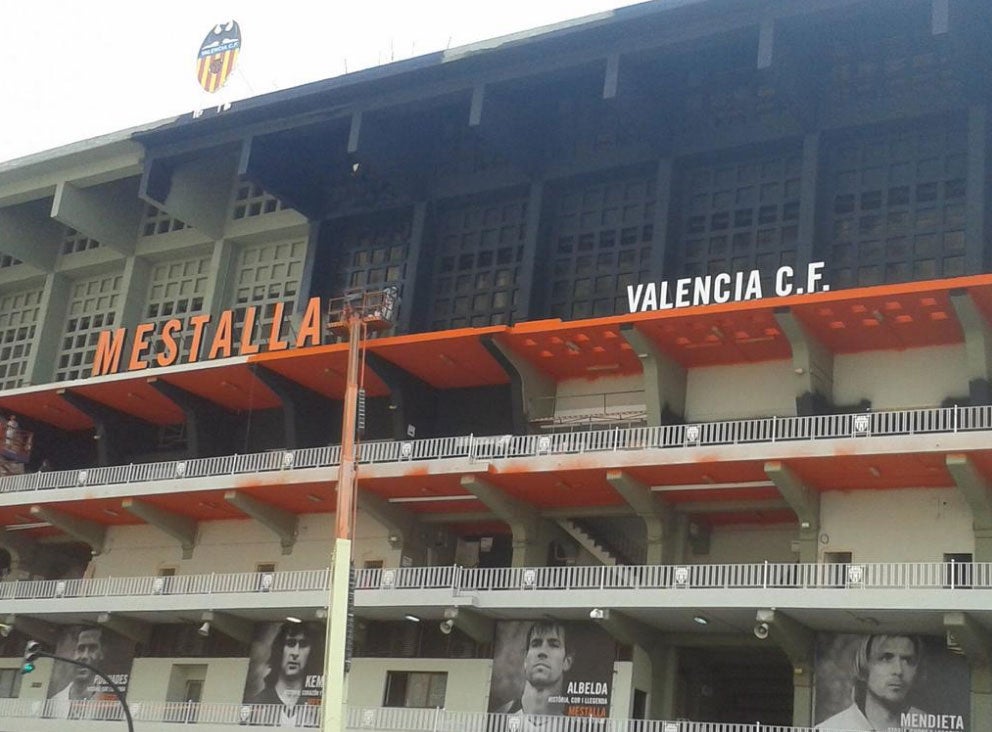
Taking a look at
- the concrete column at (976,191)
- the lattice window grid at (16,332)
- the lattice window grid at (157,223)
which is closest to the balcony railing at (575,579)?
the concrete column at (976,191)

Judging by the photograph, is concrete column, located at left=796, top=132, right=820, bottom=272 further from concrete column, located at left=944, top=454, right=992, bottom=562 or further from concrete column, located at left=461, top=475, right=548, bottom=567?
concrete column, located at left=461, top=475, right=548, bottom=567

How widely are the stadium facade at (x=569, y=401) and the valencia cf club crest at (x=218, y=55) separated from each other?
110 inches

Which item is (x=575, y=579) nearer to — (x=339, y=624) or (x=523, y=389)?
(x=523, y=389)

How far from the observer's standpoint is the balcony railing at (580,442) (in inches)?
1598

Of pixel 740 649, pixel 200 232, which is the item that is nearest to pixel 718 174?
pixel 740 649

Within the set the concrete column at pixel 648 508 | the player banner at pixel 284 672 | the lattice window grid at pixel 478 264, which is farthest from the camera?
the lattice window grid at pixel 478 264

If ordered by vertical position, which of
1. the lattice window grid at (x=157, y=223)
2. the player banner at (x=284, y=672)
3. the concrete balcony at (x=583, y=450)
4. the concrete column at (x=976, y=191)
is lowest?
the player banner at (x=284, y=672)

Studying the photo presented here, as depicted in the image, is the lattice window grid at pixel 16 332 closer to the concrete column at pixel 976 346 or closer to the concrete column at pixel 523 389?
the concrete column at pixel 523 389

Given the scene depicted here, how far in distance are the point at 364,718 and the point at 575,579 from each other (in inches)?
328

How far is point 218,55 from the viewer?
196 ft

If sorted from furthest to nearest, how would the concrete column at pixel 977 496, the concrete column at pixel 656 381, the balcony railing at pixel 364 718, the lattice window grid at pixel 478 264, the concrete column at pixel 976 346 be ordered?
the lattice window grid at pixel 478 264 < the concrete column at pixel 656 381 < the balcony railing at pixel 364 718 < the concrete column at pixel 976 346 < the concrete column at pixel 977 496

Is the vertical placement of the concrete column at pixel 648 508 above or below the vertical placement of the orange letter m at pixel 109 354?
below

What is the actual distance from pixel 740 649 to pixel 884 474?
744cm

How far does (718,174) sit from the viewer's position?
161 ft
